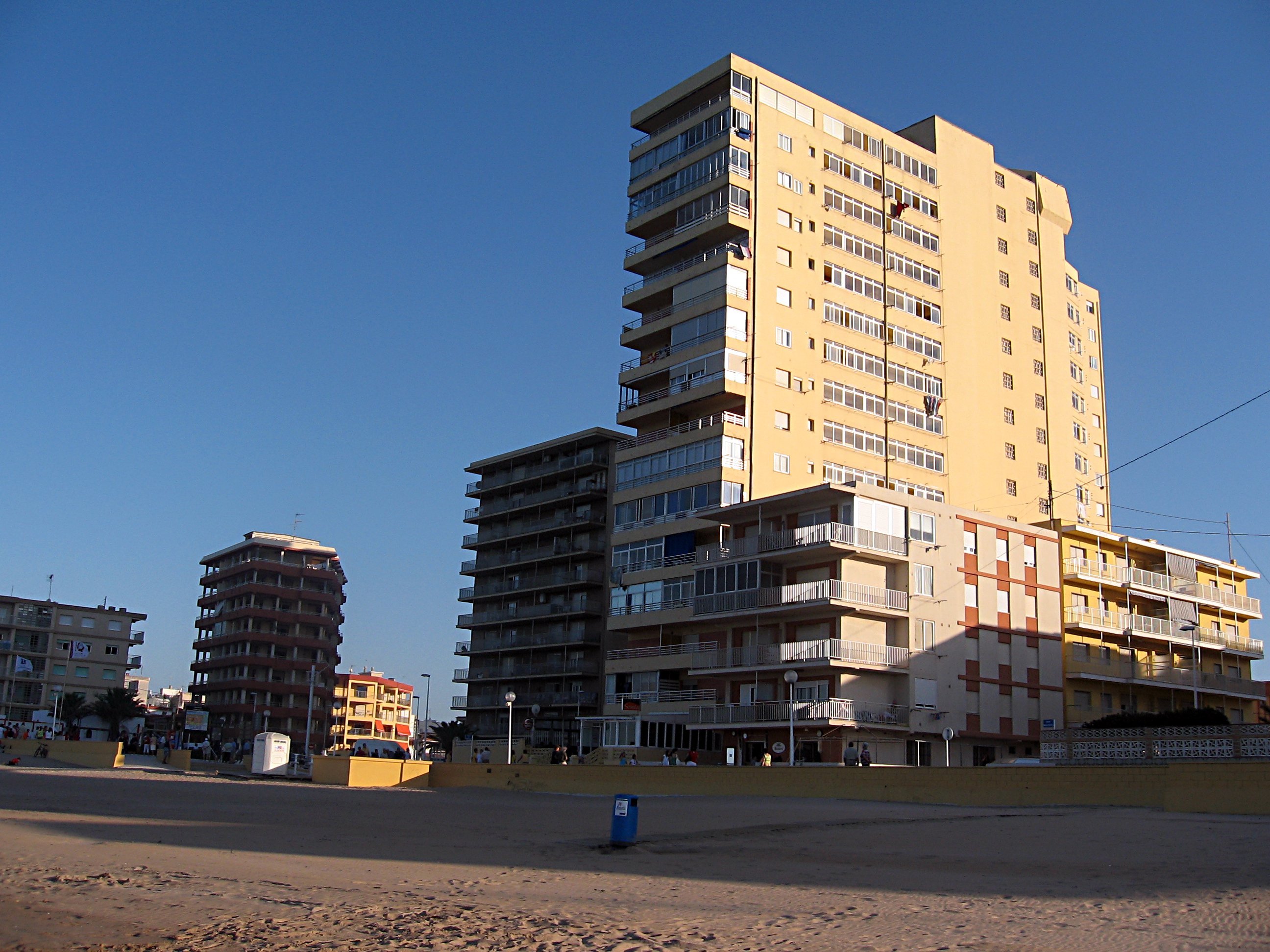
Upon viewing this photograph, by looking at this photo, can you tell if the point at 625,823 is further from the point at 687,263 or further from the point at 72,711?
the point at 72,711

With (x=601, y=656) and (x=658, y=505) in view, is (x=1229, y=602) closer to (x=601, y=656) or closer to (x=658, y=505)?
(x=658, y=505)

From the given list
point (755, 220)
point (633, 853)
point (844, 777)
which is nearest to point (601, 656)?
point (755, 220)

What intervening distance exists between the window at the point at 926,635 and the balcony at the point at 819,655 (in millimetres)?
1150

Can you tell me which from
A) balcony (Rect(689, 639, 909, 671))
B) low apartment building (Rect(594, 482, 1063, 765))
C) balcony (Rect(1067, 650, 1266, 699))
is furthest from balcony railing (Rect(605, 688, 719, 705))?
balcony (Rect(1067, 650, 1266, 699))

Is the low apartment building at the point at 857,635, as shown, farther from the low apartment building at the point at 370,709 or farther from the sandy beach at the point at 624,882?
the low apartment building at the point at 370,709

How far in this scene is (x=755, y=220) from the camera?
223ft

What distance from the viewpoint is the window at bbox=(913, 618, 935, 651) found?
184 ft

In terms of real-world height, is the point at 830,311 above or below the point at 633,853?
above

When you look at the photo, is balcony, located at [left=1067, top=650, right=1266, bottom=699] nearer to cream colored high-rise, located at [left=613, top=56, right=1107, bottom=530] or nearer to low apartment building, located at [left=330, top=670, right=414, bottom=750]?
cream colored high-rise, located at [left=613, top=56, right=1107, bottom=530]

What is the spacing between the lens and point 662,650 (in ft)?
212

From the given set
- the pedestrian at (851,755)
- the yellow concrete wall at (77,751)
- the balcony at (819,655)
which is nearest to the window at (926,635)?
the balcony at (819,655)

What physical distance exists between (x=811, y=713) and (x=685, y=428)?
20760mm

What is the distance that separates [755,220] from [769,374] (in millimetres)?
9141

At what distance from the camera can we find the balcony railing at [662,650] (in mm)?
60812
